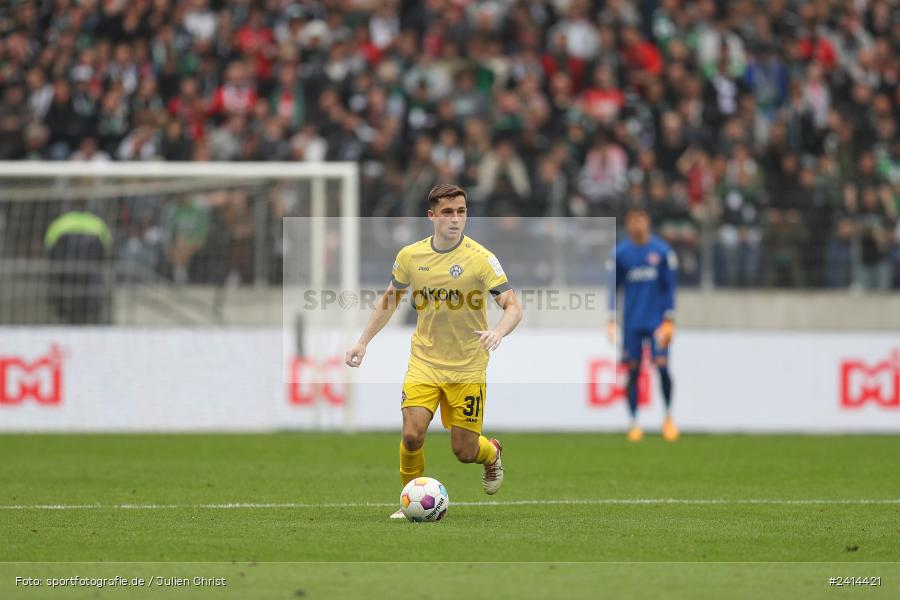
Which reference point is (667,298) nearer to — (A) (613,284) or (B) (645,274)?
(B) (645,274)

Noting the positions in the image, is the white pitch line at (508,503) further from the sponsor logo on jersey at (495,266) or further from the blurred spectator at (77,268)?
the blurred spectator at (77,268)

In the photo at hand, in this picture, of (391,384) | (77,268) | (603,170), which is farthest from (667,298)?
(77,268)

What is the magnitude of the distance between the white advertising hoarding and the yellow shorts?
8.09 meters

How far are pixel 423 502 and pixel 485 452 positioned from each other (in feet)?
2.97

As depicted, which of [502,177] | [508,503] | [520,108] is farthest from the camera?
[520,108]

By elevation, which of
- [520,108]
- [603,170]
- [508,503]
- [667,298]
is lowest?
[508,503]

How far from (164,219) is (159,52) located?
16.8 ft

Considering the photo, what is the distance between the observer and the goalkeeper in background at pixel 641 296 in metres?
16.5

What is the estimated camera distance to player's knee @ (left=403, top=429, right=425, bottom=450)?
938 cm

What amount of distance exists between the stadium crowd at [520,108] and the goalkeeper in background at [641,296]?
2.40m

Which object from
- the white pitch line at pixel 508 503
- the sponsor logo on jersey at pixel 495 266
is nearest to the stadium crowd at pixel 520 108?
the white pitch line at pixel 508 503

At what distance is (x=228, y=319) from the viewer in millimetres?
18609

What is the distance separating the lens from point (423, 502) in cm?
906

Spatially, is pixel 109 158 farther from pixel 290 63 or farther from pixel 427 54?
pixel 427 54
